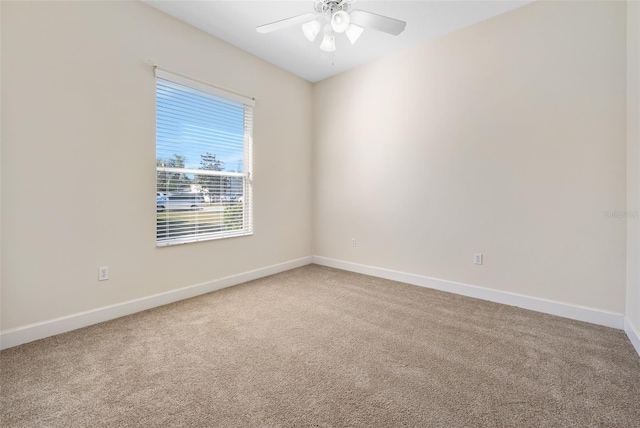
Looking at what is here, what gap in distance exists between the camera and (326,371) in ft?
5.80

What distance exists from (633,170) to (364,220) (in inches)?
102

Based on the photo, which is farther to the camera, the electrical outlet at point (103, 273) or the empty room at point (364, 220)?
the electrical outlet at point (103, 273)

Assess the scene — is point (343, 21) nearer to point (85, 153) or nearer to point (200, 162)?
point (200, 162)

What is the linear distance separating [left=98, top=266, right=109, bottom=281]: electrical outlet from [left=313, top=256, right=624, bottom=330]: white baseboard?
2899mm

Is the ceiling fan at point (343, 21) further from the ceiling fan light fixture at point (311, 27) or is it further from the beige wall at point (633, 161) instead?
the beige wall at point (633, 161)

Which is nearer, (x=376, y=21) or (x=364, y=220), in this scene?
(x=376, y=21)

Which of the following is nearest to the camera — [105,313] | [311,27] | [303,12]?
[311,27]

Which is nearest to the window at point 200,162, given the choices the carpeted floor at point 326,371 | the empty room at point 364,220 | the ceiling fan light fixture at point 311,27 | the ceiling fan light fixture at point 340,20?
the empty room at point 364,220

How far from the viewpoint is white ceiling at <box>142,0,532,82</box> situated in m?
2.65

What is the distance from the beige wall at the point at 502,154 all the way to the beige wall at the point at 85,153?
2.13 m

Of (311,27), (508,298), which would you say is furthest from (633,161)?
(311,27)

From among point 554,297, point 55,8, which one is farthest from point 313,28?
point 554,297

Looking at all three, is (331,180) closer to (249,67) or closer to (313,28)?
(249,67)

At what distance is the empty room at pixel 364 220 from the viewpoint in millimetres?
1618
